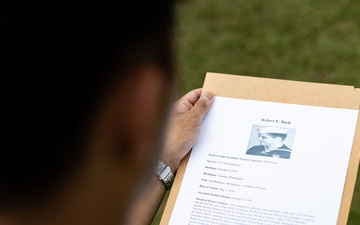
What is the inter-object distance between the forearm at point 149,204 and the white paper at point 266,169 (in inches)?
5.2

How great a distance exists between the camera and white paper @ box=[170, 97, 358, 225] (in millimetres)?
1710

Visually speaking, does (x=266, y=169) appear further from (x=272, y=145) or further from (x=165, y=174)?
(x=165, y=174)

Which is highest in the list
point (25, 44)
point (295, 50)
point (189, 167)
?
point (295, 50)

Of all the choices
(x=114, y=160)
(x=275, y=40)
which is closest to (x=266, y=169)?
(x=114, y=160)

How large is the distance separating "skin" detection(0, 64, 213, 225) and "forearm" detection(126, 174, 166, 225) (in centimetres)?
111

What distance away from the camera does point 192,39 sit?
15.3 feet

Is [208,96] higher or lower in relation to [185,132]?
higher

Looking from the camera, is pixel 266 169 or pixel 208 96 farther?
pixel 208 96

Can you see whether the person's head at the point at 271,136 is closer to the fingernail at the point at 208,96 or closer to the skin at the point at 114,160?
the fingernail at the point at 208,96

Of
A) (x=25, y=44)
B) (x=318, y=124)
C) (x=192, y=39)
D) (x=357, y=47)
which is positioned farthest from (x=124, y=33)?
(x=192, y=39)

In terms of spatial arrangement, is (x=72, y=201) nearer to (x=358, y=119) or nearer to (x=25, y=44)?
(x=25, y=44)

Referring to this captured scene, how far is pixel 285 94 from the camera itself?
1.87m

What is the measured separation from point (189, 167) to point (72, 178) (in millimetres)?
1115

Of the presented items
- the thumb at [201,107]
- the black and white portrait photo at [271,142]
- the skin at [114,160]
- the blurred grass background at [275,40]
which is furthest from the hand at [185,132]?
the blurred grass background at [275,40]
